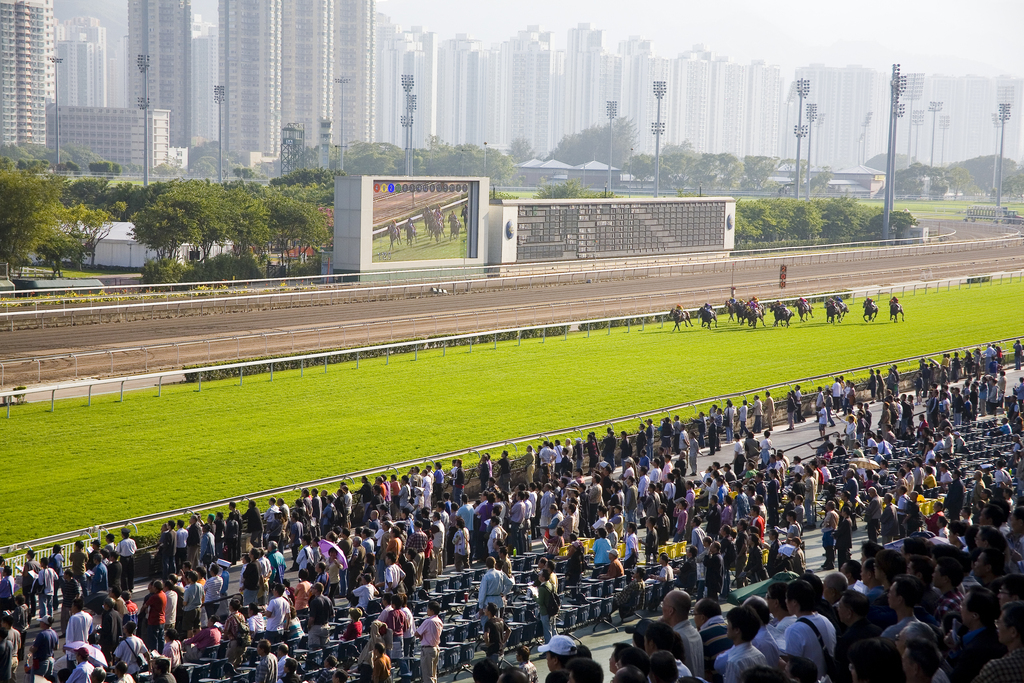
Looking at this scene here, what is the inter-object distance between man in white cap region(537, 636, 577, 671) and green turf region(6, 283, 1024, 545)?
437 inches

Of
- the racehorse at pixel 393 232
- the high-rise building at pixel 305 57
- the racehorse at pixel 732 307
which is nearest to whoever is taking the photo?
the racehorse at pixel 732 307

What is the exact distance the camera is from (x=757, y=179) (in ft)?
452

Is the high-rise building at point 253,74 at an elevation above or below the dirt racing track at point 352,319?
above

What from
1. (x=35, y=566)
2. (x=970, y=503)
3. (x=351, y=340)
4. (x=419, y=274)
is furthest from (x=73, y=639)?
(x=419, y=274)

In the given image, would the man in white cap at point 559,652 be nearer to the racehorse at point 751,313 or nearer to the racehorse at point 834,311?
the racehorse at point 751,313

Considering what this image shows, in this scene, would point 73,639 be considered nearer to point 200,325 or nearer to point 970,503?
point 970,503

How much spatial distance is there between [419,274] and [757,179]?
10786cm

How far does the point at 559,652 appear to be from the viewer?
528 centimetres

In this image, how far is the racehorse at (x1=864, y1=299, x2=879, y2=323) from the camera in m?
33.0

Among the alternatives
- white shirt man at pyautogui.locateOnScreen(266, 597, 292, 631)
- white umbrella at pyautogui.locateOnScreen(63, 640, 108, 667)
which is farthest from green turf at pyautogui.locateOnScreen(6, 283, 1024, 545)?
white shirt man at pyautogui.locateOnScreen(266, 597, 292, 631)

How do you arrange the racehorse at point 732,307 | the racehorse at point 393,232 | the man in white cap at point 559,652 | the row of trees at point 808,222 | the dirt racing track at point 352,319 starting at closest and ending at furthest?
→ the man in white cap at point 559,652 < the dirt racing track at point 352,319 < the racehorse at point 732,307 < the racehorse at point 393,232 < the row of trees at point 808,222

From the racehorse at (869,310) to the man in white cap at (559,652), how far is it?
29946 mm

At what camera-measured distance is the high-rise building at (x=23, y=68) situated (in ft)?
477

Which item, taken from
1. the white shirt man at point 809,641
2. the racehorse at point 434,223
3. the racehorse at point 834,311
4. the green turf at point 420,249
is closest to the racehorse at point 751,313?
the racehorse at point 834,311
